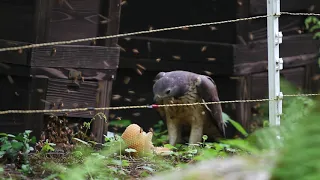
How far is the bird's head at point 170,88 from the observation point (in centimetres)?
632

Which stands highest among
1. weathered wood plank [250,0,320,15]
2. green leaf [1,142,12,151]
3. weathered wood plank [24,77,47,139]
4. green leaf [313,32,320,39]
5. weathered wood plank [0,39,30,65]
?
weathered wood plank [250,0,320,15]

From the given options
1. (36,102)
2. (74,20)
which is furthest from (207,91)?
(36,102)

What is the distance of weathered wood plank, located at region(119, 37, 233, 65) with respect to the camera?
26.4 feet

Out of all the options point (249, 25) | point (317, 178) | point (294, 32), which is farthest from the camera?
point (294, 32)

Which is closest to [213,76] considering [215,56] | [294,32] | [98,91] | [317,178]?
[215,56]

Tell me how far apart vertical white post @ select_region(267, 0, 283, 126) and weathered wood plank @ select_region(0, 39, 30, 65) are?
6.46ft

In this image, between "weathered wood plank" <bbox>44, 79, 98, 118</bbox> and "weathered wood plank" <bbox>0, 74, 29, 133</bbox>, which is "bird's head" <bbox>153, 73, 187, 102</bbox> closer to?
"weathered wood plank" <bbox>44, 79, 98, 118</bbox>

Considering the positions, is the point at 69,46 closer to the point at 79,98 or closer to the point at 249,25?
the point at 79,98

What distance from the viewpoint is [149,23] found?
8352 millimetres

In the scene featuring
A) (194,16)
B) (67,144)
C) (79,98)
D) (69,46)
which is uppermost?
(194,16)

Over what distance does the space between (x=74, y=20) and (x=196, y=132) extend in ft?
5.39

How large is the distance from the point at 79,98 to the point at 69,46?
17.6 inches

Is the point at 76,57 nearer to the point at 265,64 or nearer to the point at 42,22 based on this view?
the point at 42,22

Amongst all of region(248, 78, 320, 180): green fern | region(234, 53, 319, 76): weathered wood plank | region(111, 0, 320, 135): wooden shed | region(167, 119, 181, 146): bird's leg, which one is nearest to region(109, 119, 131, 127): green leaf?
region(111, 0, 320, 135): wooden shed
